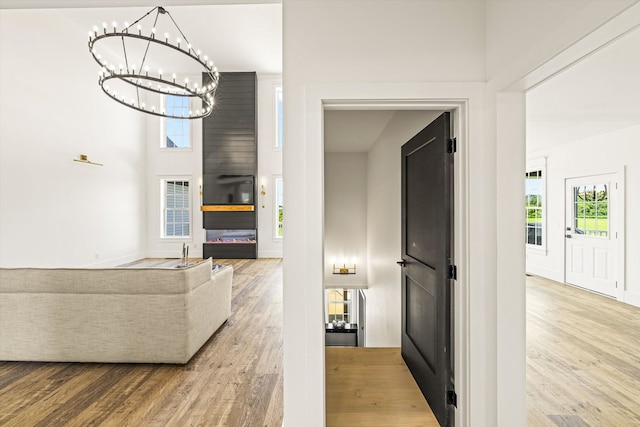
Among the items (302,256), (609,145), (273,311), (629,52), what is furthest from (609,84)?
(273,311)

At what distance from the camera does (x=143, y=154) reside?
880 cm

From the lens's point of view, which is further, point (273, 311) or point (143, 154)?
point (143, 154)

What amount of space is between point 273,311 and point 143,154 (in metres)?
7.05

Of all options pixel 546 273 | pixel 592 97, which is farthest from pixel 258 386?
pixel 546 273

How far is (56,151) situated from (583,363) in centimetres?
854

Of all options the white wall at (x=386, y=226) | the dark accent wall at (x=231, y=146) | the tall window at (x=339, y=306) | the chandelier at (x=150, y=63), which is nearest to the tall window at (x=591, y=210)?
the white wall at (x=386, y=226)

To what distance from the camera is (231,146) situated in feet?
28.1

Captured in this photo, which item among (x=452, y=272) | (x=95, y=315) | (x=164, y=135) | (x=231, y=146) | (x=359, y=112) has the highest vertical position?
(x=164, y=135)

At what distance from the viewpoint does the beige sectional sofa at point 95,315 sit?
107 inches

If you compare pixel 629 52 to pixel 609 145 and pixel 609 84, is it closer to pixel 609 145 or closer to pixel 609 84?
Answer: pixel 609 84

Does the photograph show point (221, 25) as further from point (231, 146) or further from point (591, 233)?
point (591, 233)

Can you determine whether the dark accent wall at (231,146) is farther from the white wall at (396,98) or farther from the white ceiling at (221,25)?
the white wall at (396,98)

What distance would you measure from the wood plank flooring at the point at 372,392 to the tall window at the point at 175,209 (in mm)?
7273

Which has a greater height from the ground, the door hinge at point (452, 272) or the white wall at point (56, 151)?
the white wall at point (56, 151)
